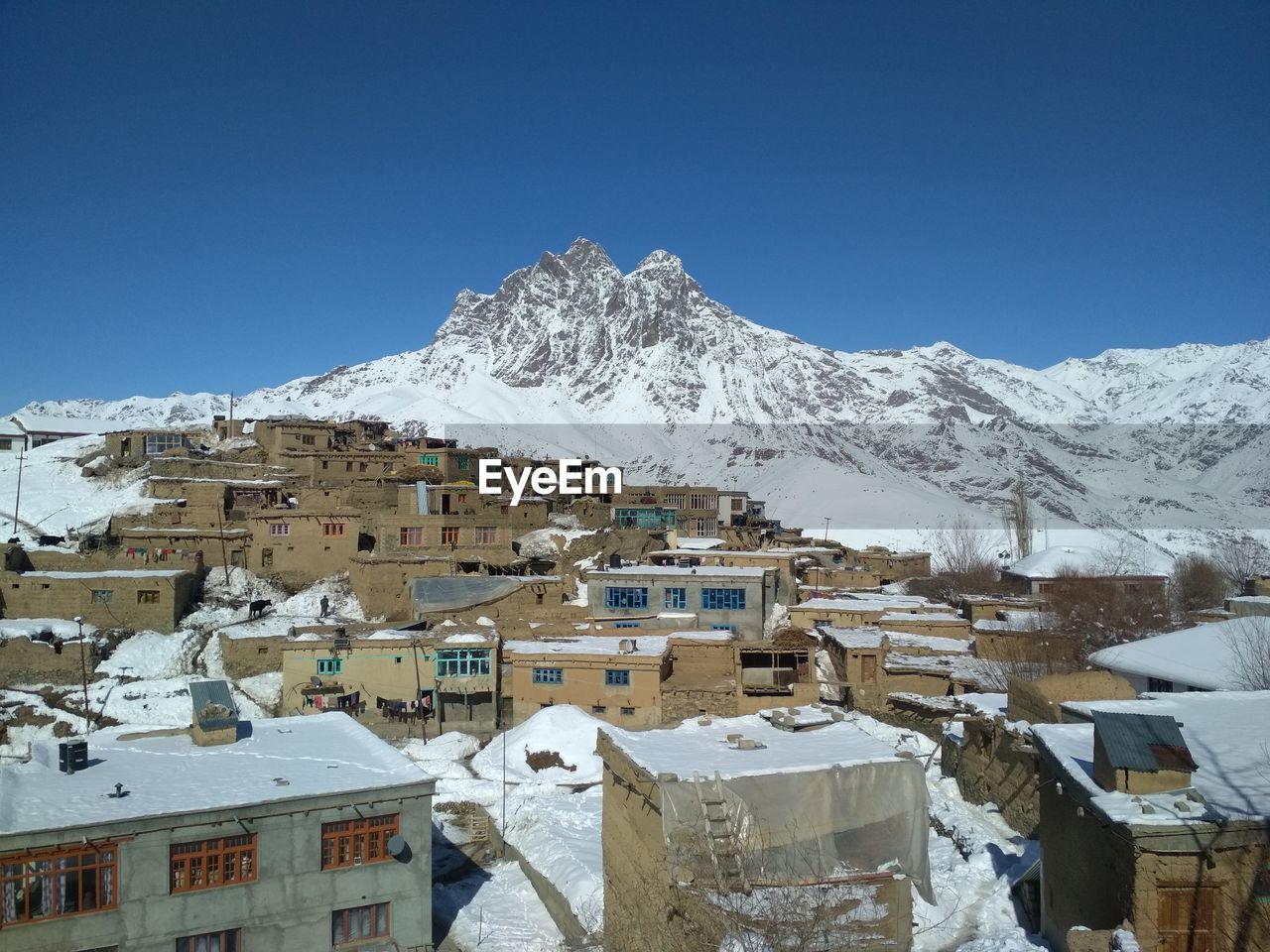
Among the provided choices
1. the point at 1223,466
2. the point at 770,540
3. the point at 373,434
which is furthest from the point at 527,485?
the point at 1223,466

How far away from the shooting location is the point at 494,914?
601 inches

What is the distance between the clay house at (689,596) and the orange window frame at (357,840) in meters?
15.3

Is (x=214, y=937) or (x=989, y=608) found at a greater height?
(x=989, y=608)

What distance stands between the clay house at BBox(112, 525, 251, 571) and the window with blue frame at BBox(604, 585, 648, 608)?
13.2 metres

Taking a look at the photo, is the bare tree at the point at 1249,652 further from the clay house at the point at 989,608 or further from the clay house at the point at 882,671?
the clay house at the point at 989,608

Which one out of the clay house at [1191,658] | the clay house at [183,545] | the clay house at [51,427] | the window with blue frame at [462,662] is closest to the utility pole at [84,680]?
Result: the clay house at [183,545]

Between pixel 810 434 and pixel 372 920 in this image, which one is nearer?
pixel 372 920

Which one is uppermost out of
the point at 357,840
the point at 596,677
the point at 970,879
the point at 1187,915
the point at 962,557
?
the point at 962,557

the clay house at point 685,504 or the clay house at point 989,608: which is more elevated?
the clay house at point 685,504

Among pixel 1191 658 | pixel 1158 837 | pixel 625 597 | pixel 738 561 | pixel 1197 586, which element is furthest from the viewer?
pixel 1197 586

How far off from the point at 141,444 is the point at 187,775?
119 feet

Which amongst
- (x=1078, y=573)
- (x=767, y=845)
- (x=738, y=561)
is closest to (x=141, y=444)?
(x=738, y=561)

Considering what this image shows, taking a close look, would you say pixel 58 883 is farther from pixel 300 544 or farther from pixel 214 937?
pixel 300 544

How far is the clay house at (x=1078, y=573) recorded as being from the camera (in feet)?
132
